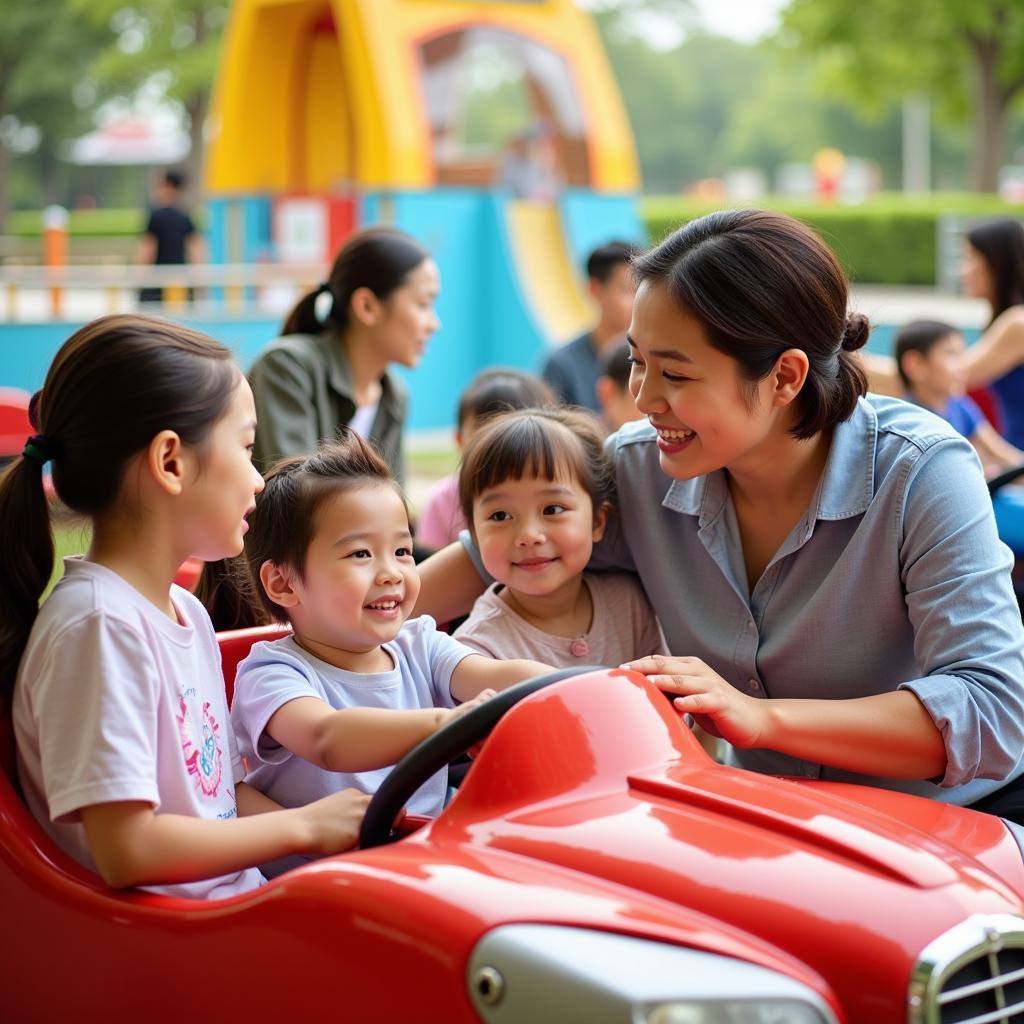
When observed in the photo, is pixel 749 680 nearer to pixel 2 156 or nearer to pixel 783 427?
pixel 783 427

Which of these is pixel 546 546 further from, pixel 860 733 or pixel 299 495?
pixel 860 733

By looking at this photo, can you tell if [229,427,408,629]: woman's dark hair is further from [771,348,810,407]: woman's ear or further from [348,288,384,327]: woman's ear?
[348,288,384,327]: woman's ear

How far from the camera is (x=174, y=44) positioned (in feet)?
90.3

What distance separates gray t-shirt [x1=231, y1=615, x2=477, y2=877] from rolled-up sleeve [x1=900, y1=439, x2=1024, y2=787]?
702 millimetres

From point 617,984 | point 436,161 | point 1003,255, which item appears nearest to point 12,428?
point 1003,255

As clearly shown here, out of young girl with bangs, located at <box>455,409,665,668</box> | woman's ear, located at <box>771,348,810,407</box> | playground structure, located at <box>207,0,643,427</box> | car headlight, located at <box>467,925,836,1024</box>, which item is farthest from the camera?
playground structure, located at <box>207,0,643,427</box>

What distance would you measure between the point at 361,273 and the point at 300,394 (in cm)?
39

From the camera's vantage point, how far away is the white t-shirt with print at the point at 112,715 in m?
1.67

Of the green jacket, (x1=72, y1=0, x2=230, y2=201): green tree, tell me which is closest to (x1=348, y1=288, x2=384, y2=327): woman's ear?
the green jacket

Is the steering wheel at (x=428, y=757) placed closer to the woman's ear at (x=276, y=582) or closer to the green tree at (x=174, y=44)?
the woman's ear at (x=276, y=582)

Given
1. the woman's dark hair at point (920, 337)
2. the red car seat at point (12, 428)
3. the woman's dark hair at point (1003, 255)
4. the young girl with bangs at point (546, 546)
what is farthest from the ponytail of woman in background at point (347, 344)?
the woman's dark hair at point (1003, 255)

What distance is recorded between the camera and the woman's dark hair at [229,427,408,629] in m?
2.12

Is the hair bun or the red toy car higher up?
the hair bun

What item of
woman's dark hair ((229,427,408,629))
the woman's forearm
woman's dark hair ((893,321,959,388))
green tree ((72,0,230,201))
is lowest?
the woman's forearm
